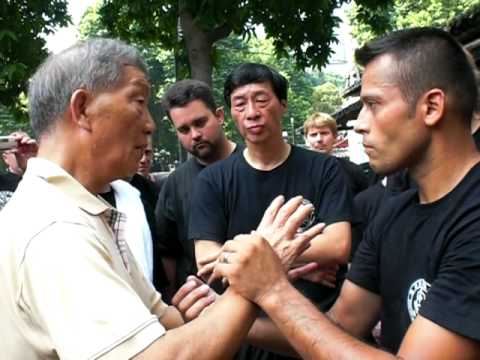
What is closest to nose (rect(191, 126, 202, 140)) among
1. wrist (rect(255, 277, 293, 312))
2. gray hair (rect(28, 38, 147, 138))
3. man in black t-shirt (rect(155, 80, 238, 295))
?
man in black t-shirt (rect(155, 80, 238, 295))

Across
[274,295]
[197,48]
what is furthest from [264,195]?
[197,48]

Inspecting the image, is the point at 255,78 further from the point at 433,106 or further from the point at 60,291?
the point at 60,291

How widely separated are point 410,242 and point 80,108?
110cm

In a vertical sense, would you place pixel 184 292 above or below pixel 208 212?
below

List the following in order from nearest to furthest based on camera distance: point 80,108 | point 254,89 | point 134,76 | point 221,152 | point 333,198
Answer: point 80,108 → point 134,76 → point 333,198 → point 254,89 → point 221,152

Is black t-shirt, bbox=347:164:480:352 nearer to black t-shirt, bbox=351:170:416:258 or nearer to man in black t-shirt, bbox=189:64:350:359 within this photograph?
man in black t-shirt, bbox=189:64:350:359

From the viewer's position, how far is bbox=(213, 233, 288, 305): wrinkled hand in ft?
6.09

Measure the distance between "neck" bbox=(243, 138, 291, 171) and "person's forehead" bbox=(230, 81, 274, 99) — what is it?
0.31 metres

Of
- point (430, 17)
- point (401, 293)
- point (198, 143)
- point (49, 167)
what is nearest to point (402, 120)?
point (401, 293)

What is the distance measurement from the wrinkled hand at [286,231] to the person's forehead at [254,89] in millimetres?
1362

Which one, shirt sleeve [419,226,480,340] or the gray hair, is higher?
the gray hair

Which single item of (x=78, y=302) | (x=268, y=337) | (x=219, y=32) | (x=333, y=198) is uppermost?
(x=219, y=32)

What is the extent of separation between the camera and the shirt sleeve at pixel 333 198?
3064 millimetres

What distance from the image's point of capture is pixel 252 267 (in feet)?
6.27
